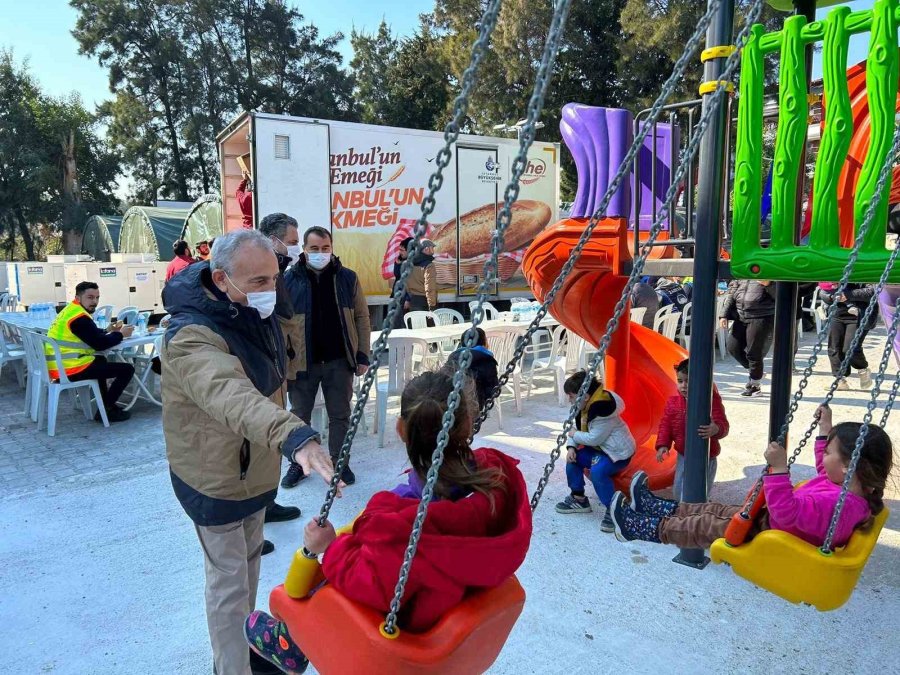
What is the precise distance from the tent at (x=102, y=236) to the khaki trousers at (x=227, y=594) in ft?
77.6

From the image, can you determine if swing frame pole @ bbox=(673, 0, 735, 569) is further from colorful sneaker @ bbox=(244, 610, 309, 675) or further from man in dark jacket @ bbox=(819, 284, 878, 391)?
man in dark jacket @ bbox=(819, 284, 878, 391)

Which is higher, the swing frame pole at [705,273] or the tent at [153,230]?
the tent at [153,230]

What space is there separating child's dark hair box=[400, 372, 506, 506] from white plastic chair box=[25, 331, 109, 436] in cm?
518

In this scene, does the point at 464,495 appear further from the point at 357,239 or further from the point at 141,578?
the point at 357,239

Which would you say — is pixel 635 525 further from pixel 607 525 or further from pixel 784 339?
pixel 784 339

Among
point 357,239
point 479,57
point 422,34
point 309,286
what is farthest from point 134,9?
point 479,57

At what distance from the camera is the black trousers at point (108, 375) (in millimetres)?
5859

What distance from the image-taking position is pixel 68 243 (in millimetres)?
27500

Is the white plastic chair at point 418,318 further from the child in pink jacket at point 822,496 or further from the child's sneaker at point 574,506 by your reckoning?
the child in pink jacket at point 822,496

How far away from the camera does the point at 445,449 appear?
169 centimetres

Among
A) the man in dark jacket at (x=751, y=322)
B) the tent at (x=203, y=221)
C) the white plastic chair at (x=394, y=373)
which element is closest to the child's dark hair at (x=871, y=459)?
the white plastic chair at (x=394, y=373)

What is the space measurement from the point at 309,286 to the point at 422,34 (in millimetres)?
28346

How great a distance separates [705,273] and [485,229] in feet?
27.2

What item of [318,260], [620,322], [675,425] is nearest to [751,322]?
[620,322]
